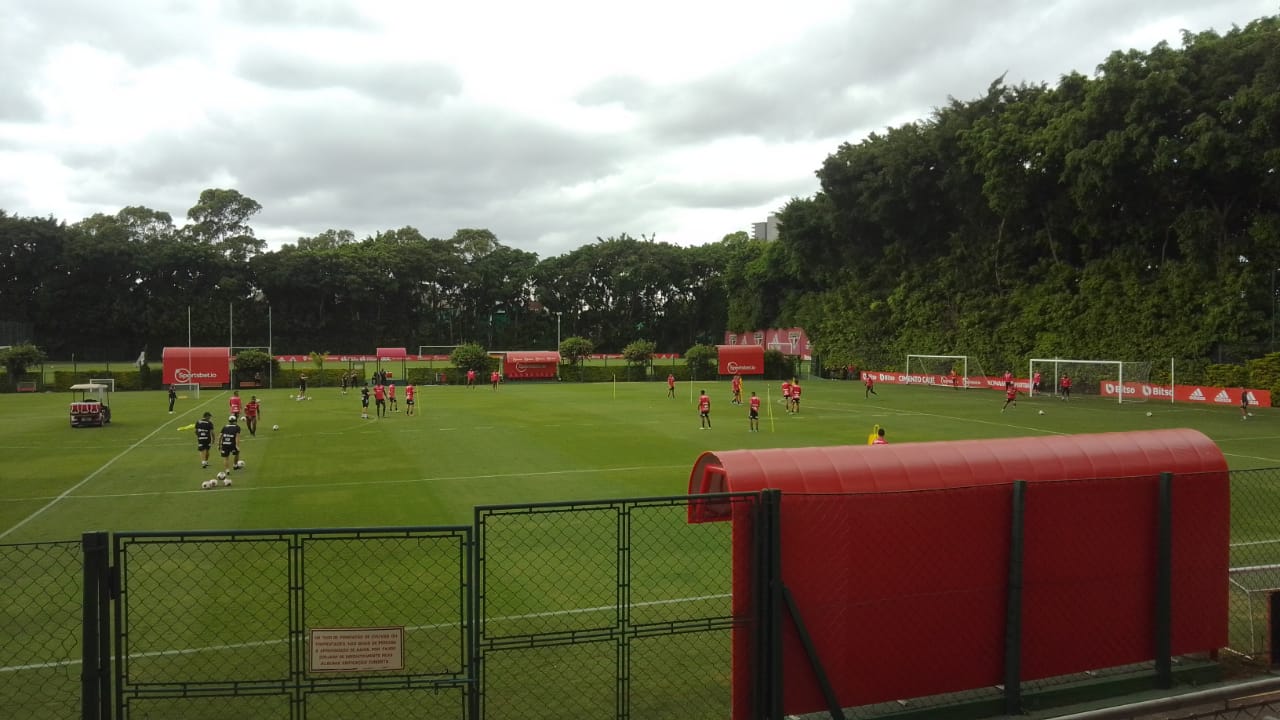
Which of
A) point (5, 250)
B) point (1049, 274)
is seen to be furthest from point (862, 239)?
point (5, 250)

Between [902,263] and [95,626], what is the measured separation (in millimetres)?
71619

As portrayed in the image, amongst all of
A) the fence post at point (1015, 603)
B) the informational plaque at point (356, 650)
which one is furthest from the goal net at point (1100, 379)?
the informational plaque at point (356, 650)

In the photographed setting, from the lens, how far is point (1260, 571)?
855cm

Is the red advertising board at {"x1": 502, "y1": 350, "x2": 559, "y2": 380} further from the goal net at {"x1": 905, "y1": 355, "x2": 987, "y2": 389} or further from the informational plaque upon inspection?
the informational plaque

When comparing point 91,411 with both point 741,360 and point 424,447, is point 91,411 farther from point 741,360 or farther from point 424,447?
point 741,360

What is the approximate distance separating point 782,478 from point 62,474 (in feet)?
69.3

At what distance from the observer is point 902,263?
7106cm

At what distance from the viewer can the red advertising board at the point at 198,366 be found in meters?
53.7

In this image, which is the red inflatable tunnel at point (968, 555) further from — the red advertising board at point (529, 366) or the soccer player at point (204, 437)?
the red advertising board at point (529, 366)

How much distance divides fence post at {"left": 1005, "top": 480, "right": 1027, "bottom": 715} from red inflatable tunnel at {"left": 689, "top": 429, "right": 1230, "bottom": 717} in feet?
0.29

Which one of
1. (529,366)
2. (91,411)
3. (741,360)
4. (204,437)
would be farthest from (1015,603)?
(741,360)

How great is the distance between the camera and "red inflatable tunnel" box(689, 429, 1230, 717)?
594cm

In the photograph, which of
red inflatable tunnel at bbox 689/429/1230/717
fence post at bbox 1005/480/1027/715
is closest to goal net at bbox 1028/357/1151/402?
red inflatable tunnel at bbox 689/429/1230/717

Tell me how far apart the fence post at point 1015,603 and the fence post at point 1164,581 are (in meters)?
1.27
